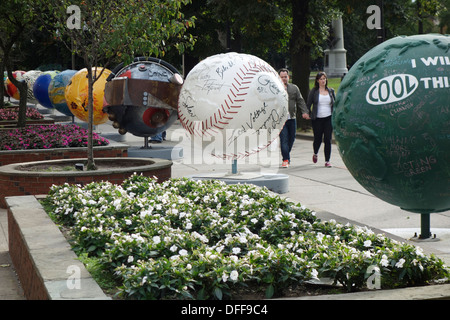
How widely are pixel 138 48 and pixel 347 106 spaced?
555 cm

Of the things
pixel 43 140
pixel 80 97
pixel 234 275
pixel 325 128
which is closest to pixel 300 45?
pixel 80 97

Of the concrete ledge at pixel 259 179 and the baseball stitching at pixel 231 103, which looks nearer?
the baseball stitching at pixel 231 103

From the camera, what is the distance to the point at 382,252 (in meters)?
5.06

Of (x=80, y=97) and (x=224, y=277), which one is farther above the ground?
(x=80, y=97)

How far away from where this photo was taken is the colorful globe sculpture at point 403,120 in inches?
235

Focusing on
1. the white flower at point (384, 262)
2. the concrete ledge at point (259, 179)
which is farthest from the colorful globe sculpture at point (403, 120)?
the concrete ledge at point (259, 179)

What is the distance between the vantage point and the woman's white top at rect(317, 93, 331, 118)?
46.2ft

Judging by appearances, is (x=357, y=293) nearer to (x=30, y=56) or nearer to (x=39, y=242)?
(x=39, y=242)

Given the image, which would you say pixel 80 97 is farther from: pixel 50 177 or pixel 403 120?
pixel 403 120

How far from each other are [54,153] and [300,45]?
1310 cm

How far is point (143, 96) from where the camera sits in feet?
46.7

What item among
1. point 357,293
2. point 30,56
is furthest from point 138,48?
point 30,56

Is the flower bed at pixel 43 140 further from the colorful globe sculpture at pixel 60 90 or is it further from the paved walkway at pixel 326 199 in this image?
the colorful globe sculpture at pixel 60 90

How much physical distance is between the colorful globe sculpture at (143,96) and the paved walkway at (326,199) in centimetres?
122
